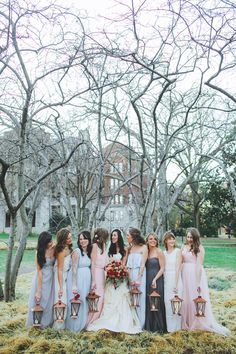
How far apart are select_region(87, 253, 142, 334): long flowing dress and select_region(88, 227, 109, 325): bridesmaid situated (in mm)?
89

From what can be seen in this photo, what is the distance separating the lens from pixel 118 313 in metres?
6.62

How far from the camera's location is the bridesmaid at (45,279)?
6656 mm

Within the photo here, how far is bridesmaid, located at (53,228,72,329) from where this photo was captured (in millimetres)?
6531

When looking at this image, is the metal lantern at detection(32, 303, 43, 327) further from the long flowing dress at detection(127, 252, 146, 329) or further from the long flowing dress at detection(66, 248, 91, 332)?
the long flowing dress at detection(127, 252, 146, 329)

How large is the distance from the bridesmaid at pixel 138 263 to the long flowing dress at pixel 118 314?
14 centimetres

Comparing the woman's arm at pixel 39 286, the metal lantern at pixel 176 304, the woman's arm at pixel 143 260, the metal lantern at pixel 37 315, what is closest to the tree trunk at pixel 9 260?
the woman's arm at pixel 39 286

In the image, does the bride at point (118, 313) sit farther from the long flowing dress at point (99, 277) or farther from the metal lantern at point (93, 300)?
the metal lantern at point (93, 300)

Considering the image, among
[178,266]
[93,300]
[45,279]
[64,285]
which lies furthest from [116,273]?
[45,279]

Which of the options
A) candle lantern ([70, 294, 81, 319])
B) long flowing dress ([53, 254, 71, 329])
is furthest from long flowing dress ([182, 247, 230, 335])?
long flowing dress ([53, 254, 71, 329])

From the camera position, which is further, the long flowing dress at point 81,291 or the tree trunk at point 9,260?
the tree trunk at point 9,260

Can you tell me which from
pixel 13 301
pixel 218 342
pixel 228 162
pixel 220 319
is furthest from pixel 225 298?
pixel 228 162

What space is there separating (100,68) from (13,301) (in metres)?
5.83

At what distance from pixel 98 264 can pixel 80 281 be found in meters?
0.41

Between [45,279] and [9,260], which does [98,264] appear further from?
[9,260]
